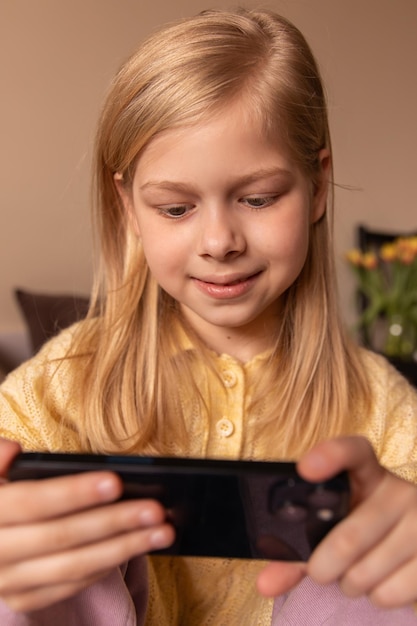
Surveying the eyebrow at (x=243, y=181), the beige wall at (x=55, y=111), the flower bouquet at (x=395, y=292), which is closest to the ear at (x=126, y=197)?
the eyebrow at (x=243, y=181)

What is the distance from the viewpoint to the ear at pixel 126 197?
0.93 meters

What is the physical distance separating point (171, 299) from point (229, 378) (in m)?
0.15

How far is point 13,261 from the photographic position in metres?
2.10

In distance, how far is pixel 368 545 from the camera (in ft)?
1.76

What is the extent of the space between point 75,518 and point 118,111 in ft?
1.76

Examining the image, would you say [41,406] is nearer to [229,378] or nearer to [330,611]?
[229,378]

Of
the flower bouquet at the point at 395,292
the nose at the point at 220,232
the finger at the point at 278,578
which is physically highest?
the nose at the point at 220,232

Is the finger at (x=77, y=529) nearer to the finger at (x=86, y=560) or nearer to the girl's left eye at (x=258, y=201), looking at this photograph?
the finger at (x=86, y=560)

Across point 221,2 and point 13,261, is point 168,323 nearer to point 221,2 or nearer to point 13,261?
point 13,261

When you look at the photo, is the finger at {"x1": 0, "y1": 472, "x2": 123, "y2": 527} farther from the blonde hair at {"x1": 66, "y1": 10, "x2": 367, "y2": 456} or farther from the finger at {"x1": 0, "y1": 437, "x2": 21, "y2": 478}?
the blonde hair at {"x1": 66, "y1": 10, "x2": 367, "y2": 456}

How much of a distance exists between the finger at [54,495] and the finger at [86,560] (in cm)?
4

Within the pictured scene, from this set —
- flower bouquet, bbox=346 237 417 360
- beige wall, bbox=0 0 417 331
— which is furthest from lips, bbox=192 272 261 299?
flower bouquet, bbox=346 237 417 360

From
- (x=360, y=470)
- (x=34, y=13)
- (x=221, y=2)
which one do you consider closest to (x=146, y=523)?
(x=360, y=470)

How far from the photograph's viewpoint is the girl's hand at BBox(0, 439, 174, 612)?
52 centimetres
